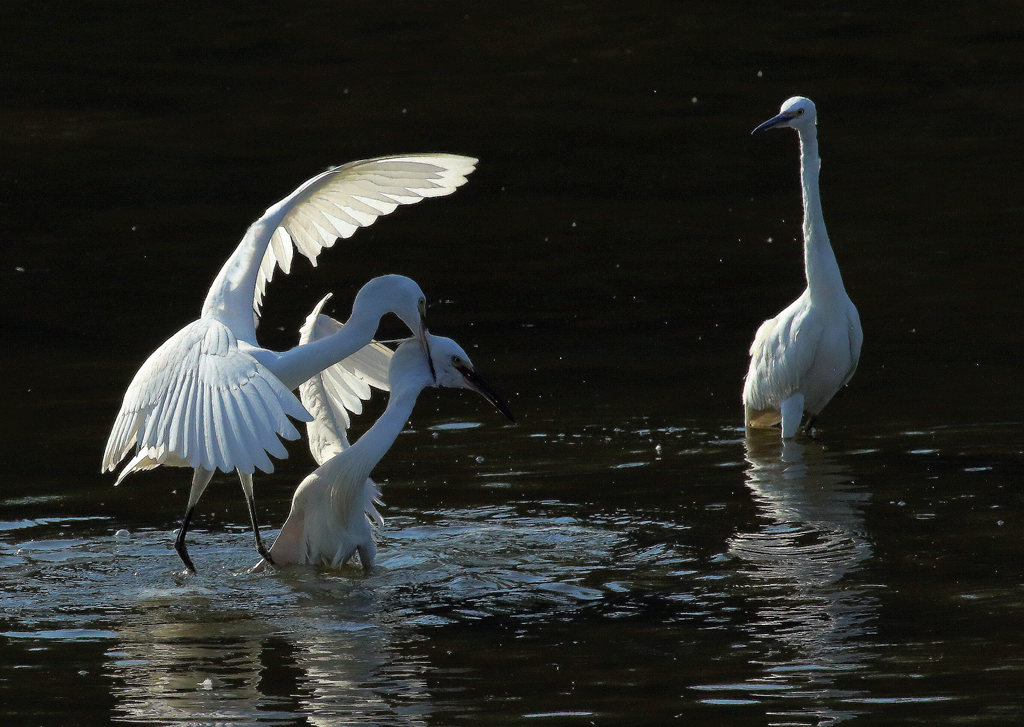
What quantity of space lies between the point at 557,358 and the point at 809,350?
94.2 inches

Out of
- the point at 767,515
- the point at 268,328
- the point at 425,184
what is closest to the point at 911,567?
the point at 767,515

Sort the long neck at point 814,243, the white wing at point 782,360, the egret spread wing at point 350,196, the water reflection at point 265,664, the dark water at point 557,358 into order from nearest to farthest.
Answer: the water reflection at point 265,664, the dark water at point 557,358, the egret spread wing at point 350,196, the white wing at point 782,360, the long neck at point 814,243

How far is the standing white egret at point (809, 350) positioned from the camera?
10.1m

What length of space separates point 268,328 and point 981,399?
17.5 feet

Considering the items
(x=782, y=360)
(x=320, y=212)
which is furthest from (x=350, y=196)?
(x=782, y=360)

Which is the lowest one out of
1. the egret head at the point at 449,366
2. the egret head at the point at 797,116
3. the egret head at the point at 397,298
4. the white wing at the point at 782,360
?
the white wing at the point at 782,360

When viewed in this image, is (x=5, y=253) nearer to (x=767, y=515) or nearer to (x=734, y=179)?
(x=734, y=179)

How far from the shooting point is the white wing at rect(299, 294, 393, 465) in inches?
355

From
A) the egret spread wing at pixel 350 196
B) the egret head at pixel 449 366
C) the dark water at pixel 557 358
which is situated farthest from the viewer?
the egret spread wing at pixel 350 196

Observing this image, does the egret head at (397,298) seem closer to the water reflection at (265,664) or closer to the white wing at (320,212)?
the white wing at (320,212)

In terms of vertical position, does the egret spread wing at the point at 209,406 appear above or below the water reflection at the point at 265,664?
above

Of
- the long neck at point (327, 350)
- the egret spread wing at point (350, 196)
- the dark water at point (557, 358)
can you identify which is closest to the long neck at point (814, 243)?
the dark water at point (557, 358)

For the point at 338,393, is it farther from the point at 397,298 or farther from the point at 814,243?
the point at 814,243

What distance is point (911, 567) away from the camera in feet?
24.6
